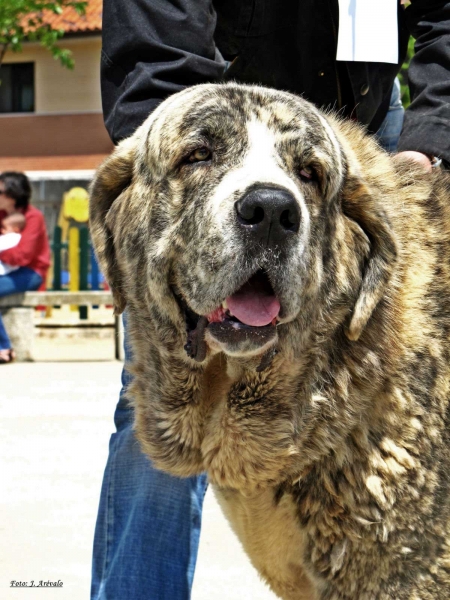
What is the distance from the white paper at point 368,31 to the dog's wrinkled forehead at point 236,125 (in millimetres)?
352

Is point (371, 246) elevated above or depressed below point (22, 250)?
above

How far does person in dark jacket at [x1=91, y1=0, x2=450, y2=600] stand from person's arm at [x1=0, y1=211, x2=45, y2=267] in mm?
7234

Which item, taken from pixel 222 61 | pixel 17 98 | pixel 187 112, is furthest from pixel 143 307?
pixel 17 98

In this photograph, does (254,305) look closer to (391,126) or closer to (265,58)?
(265,58)

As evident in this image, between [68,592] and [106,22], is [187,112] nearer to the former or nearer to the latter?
[106,22]

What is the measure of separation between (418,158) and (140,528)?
1.50 metres

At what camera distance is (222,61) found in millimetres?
2988

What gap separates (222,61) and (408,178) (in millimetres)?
709

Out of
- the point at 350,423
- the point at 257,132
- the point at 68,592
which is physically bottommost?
the point at 68,592

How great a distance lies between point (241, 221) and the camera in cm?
246

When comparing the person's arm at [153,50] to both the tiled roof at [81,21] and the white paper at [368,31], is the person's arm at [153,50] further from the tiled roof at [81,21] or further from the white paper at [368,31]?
the tiled roof at [81,21]

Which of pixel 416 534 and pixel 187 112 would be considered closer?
pixel 416 534

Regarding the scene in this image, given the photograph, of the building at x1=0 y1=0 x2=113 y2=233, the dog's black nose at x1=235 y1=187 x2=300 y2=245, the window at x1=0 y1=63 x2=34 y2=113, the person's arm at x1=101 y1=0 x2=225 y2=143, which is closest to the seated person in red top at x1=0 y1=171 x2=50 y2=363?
the person's arm at x1=101 y1=0 x2=225 y2=143

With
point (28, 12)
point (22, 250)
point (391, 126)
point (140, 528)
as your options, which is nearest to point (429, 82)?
point (391, 126)
